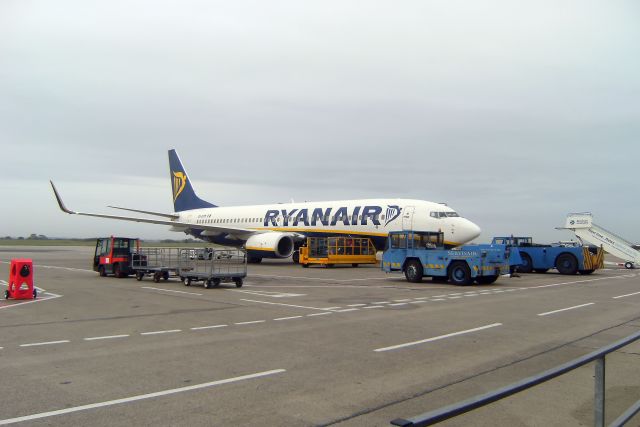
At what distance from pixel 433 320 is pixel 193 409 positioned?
25.2 feet

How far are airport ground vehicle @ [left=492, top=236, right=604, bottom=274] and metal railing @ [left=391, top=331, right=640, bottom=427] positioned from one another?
92.6 ft

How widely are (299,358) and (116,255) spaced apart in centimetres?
1987

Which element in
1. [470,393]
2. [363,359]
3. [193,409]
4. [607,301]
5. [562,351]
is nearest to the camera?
[193,409]

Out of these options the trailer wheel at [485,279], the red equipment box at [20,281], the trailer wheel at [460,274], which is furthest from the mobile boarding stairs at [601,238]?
the red equipment box at [20,281]

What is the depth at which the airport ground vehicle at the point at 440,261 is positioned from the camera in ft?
72.4

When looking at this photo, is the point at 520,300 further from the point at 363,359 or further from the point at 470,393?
the point at 470,393

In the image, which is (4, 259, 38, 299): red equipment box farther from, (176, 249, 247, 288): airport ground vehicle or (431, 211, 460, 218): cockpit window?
(431, 211, 460, 218): cockpit window

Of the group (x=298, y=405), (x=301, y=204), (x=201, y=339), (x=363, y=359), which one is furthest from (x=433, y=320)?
(x=301, y=204)

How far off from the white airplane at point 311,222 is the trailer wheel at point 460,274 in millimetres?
7471

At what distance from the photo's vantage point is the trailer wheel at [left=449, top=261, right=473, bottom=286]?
870 inches

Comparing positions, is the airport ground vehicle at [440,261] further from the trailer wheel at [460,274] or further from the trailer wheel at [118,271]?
the trailer wheel at [118,271]

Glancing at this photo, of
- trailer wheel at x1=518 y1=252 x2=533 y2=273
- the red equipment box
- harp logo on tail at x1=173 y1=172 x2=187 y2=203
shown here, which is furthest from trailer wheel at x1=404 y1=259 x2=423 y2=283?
harp logo on tail at x1=173 y1=172 x2=187 y2=203

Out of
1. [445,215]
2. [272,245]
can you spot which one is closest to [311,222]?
[272,245]

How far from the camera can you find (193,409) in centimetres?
588
